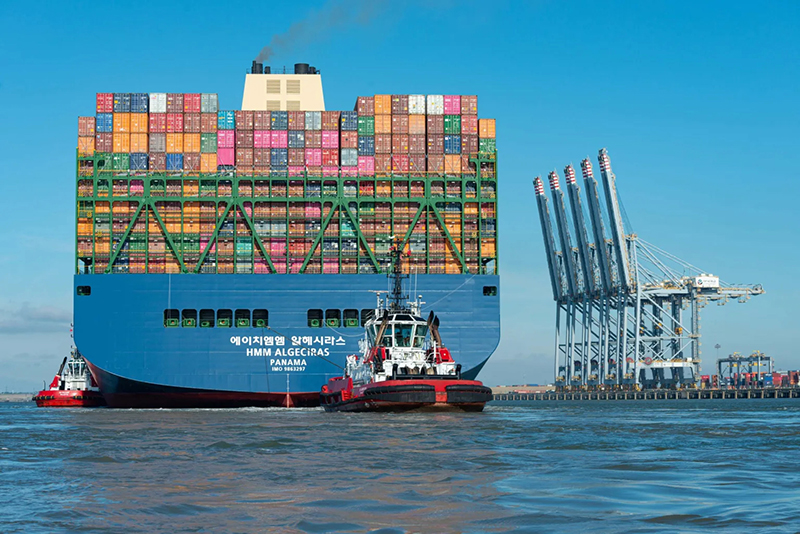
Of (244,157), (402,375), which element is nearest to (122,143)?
(244,157)

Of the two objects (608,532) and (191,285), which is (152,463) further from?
(191,285)

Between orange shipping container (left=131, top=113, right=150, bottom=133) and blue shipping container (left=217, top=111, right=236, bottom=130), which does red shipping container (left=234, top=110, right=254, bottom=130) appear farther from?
orange shipping container (left=131, top=113, right=150, bottom=133)

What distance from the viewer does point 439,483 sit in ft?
57.0

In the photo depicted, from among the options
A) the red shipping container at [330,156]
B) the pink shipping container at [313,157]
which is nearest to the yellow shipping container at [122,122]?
the pink shipping container at [313,157]

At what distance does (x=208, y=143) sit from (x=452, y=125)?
16179 millimetres

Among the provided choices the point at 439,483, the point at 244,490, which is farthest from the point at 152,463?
the point at 439,483

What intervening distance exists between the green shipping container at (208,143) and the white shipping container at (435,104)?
566 inches

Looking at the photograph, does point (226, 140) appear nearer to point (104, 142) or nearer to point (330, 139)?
point (330, 139)

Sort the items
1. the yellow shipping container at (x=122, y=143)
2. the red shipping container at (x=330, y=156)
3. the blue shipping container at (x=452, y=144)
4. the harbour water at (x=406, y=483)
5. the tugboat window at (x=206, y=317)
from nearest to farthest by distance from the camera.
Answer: the harbour water at (x=406, y=483) → the tugboat window at (x=206, y=317) → the red shipping container at (x=330, y=156) → the yellow shipping container at (x=122, y=143) → the blue shipping container at (x=452, y=144)

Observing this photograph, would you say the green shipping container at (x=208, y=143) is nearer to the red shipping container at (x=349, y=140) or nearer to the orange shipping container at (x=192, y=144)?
the orange shipping container at (x=192, y=144)

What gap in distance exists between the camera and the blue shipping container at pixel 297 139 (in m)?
67.6

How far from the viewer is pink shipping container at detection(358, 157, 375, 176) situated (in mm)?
66812

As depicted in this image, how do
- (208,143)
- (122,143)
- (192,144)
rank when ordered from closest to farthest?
(192,144), (208,143), (122,143)

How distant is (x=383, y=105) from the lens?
68500 millimetres
